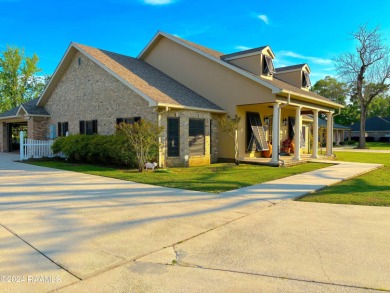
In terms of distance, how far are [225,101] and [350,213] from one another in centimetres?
1034

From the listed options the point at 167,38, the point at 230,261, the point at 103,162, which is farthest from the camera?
the point at 167,38

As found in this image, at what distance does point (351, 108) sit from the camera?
5947cm

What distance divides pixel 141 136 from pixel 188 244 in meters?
8.07

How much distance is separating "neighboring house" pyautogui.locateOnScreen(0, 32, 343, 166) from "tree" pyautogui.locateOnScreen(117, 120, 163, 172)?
2.93ft

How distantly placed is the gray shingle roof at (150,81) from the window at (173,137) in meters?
0.92

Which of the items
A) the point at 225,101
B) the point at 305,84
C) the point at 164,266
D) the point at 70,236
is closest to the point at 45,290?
the point at 164,266

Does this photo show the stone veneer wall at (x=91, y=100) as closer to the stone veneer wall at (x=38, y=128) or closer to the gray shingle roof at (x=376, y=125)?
the stone veneer wall at (x=38, y=128)

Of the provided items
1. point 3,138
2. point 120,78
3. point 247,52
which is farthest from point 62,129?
point 247,52

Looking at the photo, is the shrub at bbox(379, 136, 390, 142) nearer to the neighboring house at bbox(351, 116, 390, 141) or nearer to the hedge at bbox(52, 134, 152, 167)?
the neighboring house at bbox(351, 116, 390, 141)

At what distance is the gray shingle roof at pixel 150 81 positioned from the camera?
13.5 meters

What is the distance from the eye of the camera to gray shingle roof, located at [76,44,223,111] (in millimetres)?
13516

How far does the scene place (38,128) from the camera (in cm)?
1989

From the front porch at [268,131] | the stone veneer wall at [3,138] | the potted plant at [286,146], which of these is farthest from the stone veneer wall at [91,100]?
the potted plant at [286,146]

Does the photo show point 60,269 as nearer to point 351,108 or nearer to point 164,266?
point 164,266
